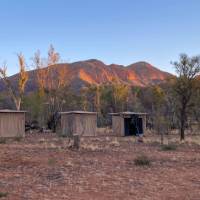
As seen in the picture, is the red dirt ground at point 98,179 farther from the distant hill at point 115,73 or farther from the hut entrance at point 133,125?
the distant hill at point 115,73

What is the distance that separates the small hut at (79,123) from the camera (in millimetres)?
38531

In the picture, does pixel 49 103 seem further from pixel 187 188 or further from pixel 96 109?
pixel 187 188

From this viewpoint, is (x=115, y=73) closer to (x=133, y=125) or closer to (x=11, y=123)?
(x=133, y=125)

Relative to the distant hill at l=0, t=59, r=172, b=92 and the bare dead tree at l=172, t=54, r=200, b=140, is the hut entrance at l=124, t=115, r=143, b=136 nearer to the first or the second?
the bare dead tree at l=172, t=54, r=200, b=140

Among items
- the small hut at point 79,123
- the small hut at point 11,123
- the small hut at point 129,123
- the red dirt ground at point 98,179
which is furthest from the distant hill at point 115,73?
the red dirt ground at point 98,179

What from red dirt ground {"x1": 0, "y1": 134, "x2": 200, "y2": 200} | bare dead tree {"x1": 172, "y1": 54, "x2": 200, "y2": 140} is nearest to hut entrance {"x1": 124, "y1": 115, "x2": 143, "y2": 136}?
bare dead tree {"x1": 172, "y1": 54, "x2": 200, "y2": 140}

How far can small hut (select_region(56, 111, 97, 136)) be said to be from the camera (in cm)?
3853

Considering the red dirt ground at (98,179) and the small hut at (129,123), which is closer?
the red dirt ground at (98,179)

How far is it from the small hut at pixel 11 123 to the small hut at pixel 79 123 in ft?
15.1

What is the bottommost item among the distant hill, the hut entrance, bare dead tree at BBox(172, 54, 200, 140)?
the hut entrance

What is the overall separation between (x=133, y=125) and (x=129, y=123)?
469 millimetres

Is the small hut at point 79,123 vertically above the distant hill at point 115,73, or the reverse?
the distant hill at point 115,73

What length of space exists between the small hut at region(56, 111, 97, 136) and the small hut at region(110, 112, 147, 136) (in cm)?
305

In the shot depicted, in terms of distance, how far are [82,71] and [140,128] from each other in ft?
372
